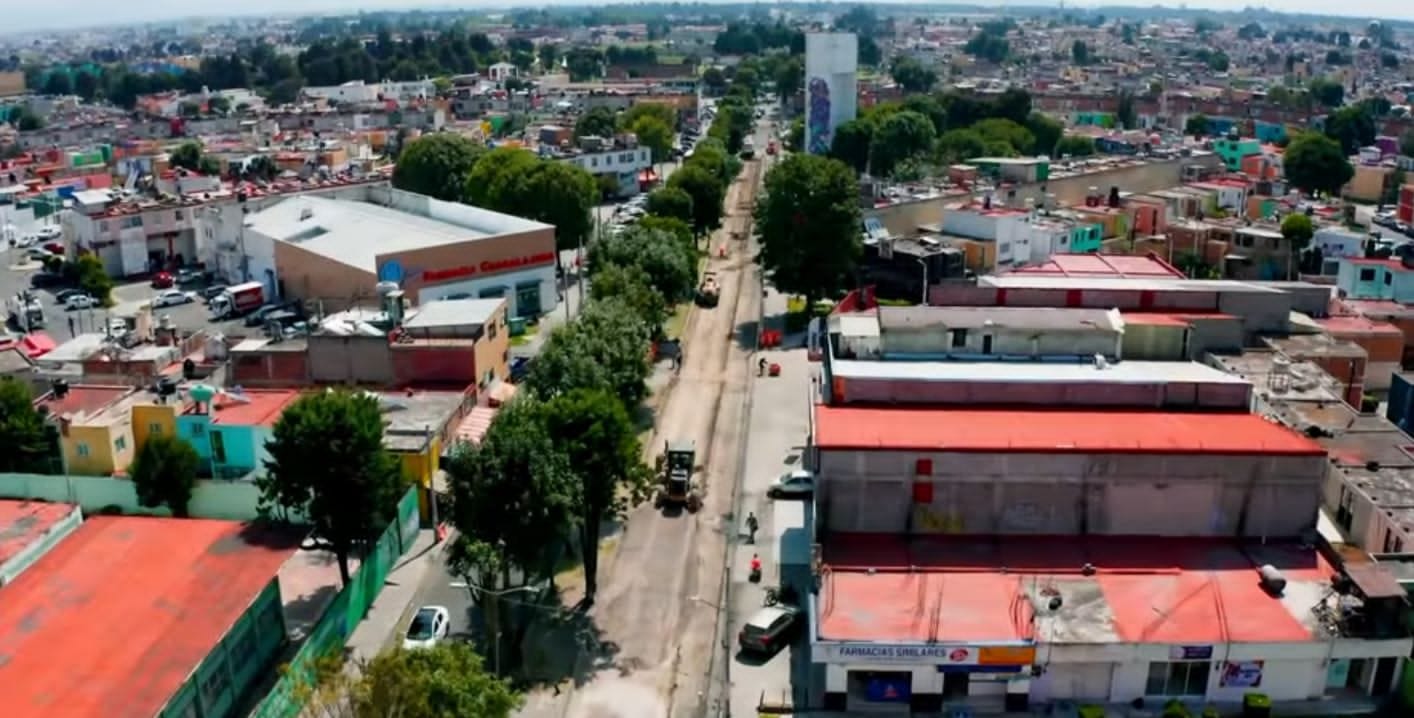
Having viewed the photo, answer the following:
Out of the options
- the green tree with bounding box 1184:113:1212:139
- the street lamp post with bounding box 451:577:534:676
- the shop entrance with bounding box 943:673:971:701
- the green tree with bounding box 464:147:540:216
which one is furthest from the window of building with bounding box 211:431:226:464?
the green tree with bounding box 1184:113:1212:139

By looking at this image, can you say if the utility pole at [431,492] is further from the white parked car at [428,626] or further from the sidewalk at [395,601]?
the white parked car at [428,626]

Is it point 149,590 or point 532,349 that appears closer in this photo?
point 149,590

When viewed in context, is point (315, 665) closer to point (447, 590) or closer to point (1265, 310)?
point (447, 590)

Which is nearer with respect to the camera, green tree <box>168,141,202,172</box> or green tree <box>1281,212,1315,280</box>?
green tree <box>1281,212,1315,280</box>

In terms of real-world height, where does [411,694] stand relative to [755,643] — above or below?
above

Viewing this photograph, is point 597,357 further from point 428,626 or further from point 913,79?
point 913,79

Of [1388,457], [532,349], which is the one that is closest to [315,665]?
[1388,457]

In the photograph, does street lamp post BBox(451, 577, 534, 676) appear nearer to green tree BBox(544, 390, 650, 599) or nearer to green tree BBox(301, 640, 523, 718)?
green tree BBox(544, 390, 650, 599)
